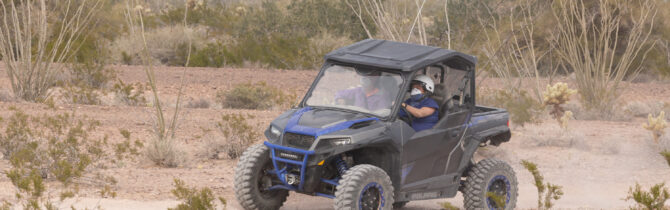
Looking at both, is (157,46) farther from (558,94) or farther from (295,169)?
(295,169)

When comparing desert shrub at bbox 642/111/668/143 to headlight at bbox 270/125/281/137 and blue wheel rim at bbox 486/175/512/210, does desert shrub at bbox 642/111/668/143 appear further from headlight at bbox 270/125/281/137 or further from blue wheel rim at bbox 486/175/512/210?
headlight at bbox 270/125/281/137

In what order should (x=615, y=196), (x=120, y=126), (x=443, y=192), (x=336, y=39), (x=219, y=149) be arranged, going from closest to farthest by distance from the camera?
(x=443, y=192) → (x=615, y=196) → (x=219, y=149) → (x=120, y=126) → (x=336, y=39)

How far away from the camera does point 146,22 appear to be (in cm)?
2756

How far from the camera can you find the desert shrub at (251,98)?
16359 mm

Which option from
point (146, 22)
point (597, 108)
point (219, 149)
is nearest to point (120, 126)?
point (219, 149)

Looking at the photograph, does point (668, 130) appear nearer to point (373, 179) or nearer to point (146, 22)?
point (373, 179)

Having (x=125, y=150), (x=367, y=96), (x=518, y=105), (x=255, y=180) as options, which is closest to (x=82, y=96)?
(x=125, y=150)

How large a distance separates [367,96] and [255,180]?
1194mm

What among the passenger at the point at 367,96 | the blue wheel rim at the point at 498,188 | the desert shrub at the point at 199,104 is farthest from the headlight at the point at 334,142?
the desert shrub at the point at 199,104

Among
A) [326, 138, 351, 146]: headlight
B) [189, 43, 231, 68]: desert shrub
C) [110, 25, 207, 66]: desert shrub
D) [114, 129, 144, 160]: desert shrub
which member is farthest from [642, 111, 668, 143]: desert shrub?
[110, 25, 207, 66]: desert shrub

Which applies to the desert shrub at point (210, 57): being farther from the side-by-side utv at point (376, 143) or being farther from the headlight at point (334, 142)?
the headlight at point (334, 142)

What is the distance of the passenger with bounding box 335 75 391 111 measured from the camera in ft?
25.1

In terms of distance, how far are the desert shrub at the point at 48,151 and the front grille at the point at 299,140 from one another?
2292 millimetres

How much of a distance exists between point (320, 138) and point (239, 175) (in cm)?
103
